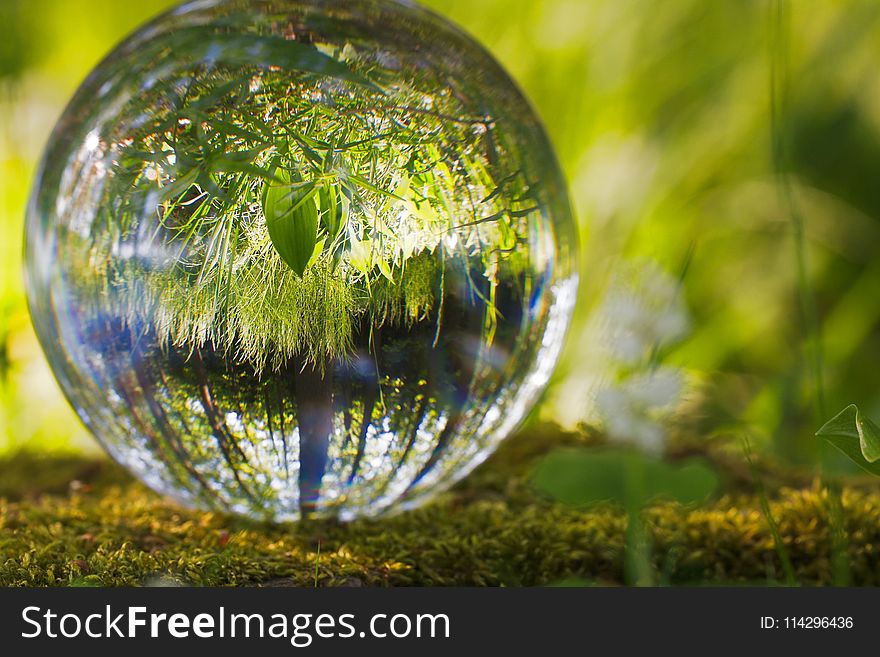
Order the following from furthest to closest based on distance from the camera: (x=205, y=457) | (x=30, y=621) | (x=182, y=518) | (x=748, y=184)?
1. (x=748, y=184)
2. (x=182, y=518)
3. (x=205, y=457)
4. (x=30, y=621)

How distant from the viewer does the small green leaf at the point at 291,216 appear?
91 centimetres

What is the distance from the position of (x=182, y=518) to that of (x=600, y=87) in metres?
1.76

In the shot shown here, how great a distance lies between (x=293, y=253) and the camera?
0.92 m

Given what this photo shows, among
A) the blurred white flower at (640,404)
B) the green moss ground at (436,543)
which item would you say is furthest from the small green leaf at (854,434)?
the blurred white flower at (640,404)

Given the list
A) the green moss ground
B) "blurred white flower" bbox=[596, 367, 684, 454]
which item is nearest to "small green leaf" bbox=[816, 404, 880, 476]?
the green moss ground

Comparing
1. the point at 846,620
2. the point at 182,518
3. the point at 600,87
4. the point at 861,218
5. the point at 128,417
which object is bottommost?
the point at 846,620

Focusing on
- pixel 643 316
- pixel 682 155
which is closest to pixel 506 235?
pixel 643 316

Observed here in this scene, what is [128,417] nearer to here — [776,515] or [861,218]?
[776,515]

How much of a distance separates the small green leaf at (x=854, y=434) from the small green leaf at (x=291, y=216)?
572mm

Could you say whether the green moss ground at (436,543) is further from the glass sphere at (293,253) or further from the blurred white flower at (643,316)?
the blurred white flower at (643,316)

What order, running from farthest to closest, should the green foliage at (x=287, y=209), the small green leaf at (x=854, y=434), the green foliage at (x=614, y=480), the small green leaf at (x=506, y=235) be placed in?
the green foliage at (x=614, y=480), the small green leaf at (x=506, y=235), the green foliage at (x=287, y=209), the small green leaf at (x=854, y=434)

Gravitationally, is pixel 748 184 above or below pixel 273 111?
above

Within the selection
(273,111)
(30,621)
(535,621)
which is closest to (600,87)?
(273,111)

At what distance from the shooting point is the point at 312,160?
0.92m
